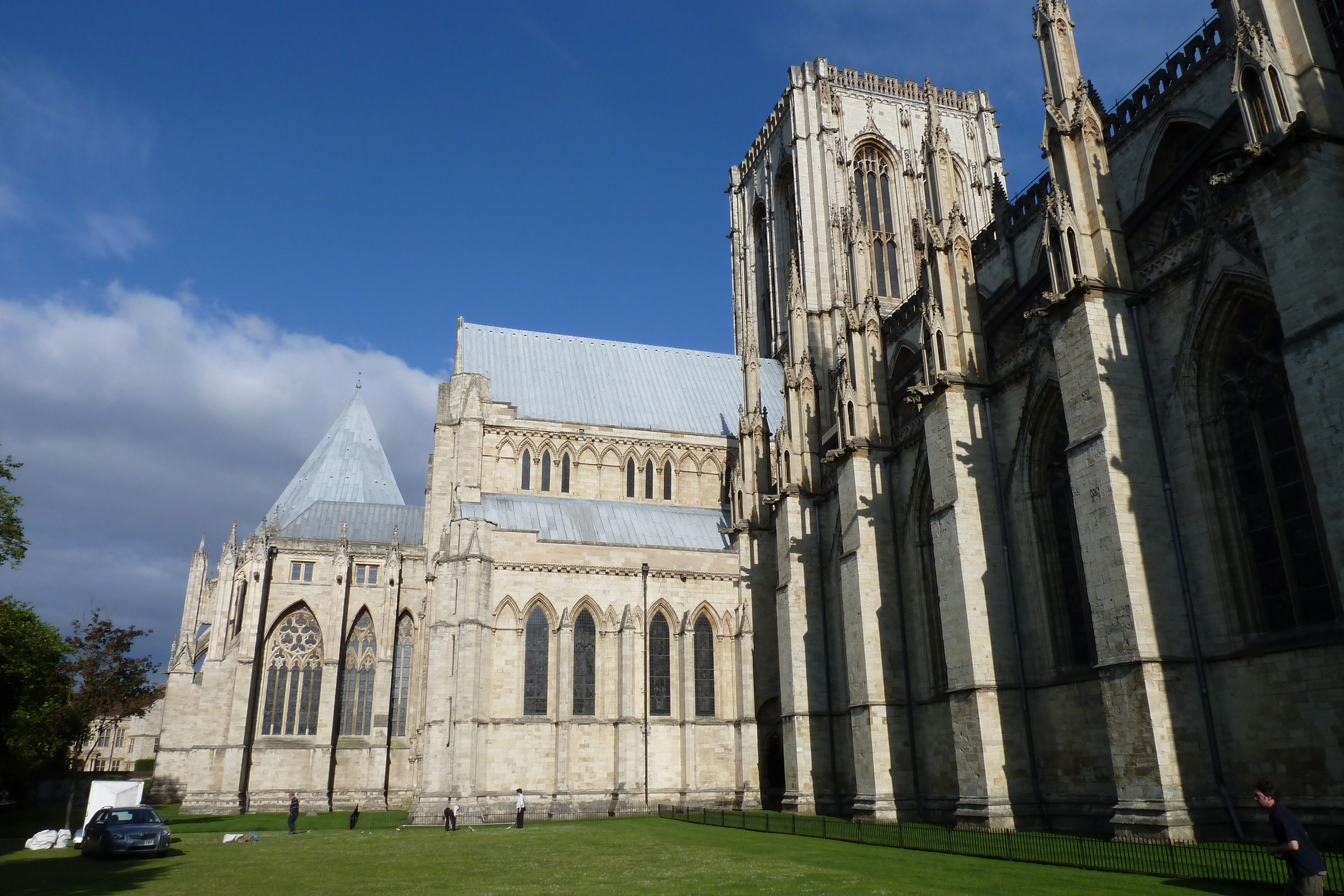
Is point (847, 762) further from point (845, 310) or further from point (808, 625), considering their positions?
point (845, 310)

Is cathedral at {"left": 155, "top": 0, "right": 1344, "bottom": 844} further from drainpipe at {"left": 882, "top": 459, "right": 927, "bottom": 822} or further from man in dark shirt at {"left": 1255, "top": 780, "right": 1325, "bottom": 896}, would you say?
man in dark shirt at {"left": 1255, "top": 780, "right": 1325, "bottom": 896}

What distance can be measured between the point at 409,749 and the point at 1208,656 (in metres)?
29.8

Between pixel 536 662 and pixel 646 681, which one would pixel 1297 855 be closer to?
pixel 646 681

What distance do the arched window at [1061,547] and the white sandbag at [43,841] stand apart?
83.8 ft

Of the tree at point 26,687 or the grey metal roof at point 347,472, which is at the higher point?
the grey metal roof at point 347,472

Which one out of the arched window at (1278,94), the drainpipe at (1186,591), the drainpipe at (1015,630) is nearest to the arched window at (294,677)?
the drainpipe at (1015,630)

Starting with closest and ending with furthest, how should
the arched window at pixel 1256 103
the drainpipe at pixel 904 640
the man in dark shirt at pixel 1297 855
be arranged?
the man in dark shirt at pixel 1297 855 < the arched window at pixel 1256 103 < the drainpipe at pixel 904 640

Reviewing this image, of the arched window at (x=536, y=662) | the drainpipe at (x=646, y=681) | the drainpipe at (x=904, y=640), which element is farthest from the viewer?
the arched window at (x=536, y=662)

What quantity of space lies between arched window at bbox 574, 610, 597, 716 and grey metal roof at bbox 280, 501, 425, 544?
46.4 ft

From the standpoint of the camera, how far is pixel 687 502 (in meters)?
40.1

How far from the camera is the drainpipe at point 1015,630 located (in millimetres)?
20141

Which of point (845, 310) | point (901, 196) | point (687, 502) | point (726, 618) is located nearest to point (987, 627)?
point (845, 310)

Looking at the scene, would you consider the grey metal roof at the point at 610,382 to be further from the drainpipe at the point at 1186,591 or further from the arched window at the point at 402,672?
the drainpipe at the point at 1186,591

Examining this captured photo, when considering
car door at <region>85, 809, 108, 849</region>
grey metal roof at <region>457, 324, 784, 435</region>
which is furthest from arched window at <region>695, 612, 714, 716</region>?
car door at <region>85, 809, 108, 849</region>
